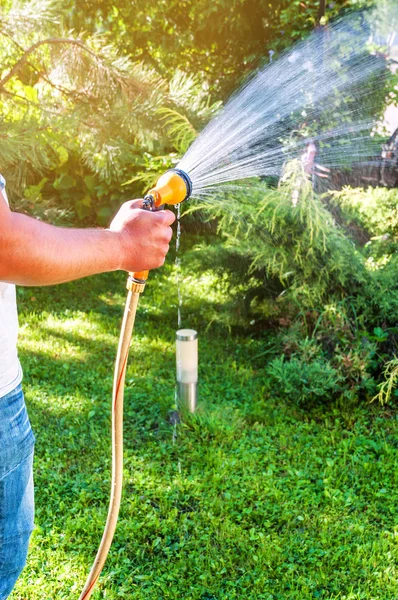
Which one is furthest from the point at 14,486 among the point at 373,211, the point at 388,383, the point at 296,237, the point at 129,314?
the point at 373,211

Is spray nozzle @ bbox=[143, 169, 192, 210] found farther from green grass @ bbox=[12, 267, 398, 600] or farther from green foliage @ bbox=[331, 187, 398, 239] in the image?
green foliage @ bbox=[331, 187, 398, 239]

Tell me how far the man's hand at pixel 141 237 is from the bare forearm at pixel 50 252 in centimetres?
3

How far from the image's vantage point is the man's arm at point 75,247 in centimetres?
109

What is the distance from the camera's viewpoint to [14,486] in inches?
55.6

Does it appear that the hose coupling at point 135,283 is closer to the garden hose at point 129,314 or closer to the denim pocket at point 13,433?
the garden hose at point 129,314

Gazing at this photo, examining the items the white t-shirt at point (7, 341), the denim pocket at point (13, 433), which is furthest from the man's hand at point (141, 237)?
the denim pocket at point (13, 433)

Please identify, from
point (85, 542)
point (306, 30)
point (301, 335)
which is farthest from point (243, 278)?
A: point (306, 30)

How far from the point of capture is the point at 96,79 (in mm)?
3553

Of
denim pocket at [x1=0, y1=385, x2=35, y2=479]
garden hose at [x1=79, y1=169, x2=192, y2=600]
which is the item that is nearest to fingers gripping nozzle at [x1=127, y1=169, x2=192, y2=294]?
garden hose at [x1=79, y1=169, x2=192, y2=600]

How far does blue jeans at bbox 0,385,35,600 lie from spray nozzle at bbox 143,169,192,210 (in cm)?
52

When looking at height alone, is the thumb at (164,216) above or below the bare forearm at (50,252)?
above

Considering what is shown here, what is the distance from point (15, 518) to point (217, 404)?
6.55 feet

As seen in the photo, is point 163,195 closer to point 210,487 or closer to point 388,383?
point 210,487

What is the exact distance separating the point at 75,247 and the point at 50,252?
62mm
